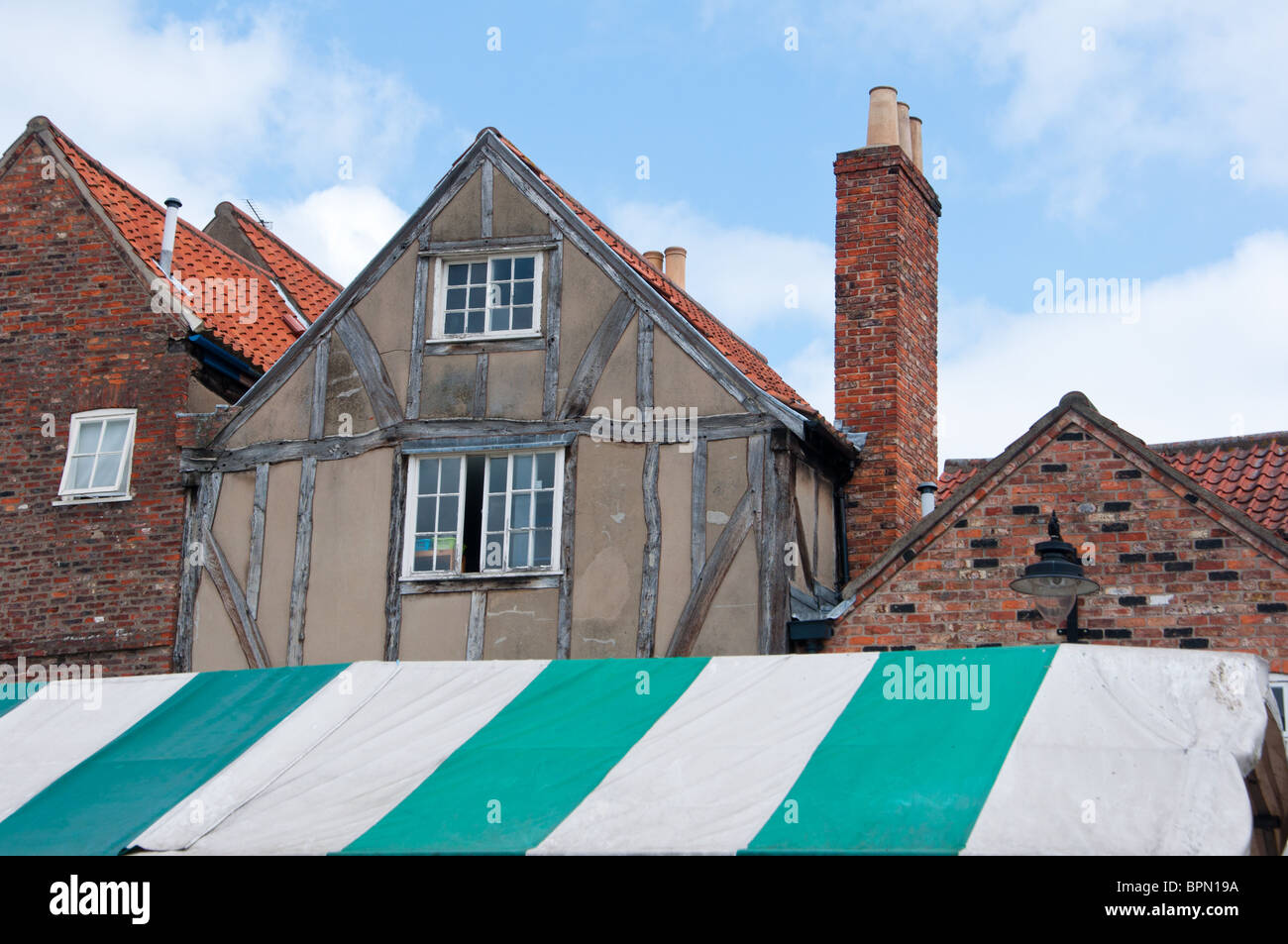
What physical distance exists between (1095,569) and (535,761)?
4.94 m

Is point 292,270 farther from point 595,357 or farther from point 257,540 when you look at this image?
point 595,357

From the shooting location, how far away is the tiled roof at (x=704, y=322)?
14.3m

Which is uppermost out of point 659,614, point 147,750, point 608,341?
point 608,341

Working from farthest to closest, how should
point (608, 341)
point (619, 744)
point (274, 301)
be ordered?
1. point (274, 301)
2. point (608, 341)
3. point (619, 744)

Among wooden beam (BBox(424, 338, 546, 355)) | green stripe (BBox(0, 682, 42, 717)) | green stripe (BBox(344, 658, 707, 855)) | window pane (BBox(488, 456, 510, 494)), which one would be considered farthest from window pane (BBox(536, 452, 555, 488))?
green stripe (BBox(0, 682, 42, 717))

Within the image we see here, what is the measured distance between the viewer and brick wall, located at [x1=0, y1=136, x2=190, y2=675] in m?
14.2

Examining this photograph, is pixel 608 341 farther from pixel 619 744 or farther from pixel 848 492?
pixel 619 744

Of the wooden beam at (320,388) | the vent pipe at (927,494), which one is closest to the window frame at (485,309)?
the wooden beam at (320,388)

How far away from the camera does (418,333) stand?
14.3m

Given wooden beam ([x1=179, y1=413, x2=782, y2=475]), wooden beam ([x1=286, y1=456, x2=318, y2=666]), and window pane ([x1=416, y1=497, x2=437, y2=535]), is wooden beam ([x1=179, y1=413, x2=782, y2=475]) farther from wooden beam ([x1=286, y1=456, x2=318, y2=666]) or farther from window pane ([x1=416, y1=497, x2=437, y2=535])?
window pane ([x1=416, y1=497, x2=437, y2=535])

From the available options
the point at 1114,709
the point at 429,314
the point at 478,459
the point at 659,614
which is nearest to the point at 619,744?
the point at 1114,709
